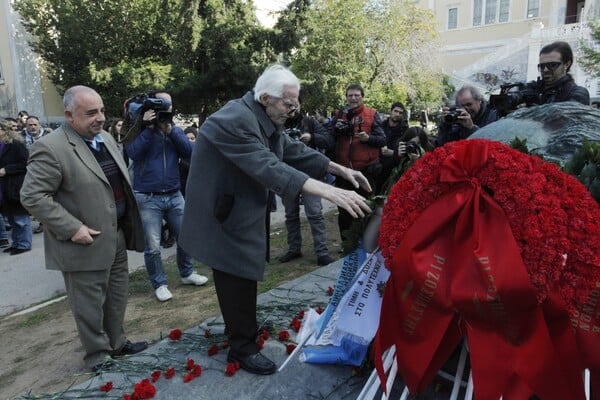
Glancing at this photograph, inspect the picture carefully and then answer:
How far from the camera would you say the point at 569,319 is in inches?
66.3

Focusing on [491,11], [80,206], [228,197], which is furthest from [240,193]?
[491,11]

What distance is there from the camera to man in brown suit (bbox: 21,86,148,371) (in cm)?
283

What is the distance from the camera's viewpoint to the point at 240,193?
242 cm

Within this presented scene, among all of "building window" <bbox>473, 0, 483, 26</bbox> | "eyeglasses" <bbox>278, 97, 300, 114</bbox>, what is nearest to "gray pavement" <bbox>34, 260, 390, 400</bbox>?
"eyeglasses" <bbox>278, 97, 300, 114</bbox>

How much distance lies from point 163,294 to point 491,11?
3936 cm

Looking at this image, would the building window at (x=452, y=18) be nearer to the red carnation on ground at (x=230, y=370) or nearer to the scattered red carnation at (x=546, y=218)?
the scattered red carnation at (x=546, y=218)

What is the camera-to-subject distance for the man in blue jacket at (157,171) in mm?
4184

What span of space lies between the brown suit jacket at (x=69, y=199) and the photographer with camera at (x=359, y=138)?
2702mm

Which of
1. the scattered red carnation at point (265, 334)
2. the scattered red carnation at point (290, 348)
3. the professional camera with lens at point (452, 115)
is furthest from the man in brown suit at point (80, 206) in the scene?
the professional camera with lens at point (452, 115)

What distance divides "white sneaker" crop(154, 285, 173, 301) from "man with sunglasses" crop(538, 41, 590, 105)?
3.80m

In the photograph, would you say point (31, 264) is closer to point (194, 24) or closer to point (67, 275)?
point (67, 275)

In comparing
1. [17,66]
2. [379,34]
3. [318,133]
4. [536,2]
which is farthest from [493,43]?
[318,133]

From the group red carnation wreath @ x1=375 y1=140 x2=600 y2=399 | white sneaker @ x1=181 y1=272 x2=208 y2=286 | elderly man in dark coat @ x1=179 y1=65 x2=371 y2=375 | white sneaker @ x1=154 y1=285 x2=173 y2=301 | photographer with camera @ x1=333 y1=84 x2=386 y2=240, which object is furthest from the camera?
photographer with camera @ x1=333 y1=84 x2=386 y2=240

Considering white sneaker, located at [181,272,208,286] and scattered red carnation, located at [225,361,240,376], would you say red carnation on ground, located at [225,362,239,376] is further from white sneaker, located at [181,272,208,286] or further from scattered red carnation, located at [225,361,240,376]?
white sneaker, located at [181,272,208,286]
